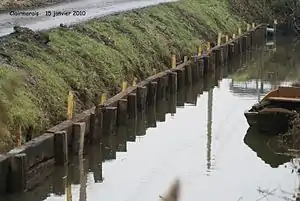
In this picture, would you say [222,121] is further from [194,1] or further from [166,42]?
[194,1]

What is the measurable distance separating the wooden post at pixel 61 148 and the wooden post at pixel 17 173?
1.60 m

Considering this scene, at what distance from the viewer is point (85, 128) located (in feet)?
50.4

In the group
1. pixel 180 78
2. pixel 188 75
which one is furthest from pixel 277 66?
pixel 180 78

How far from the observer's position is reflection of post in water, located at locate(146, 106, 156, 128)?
64.2 ft

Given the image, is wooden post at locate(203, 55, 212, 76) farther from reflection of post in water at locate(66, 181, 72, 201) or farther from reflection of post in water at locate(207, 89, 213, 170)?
reflection of post in water at locate(66, 181, 72, 201)

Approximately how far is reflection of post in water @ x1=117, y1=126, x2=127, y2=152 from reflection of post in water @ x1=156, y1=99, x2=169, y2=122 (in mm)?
2385

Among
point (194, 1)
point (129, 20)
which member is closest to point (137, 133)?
point (129, 20)

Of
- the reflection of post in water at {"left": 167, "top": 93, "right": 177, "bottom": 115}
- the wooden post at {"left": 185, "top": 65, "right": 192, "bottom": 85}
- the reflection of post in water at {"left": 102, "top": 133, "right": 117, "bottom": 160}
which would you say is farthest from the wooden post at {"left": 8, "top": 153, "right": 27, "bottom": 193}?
the wooden post at {"left": 185, "top": 65, "right": 192, "bottom": 85}

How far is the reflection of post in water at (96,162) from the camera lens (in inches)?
571

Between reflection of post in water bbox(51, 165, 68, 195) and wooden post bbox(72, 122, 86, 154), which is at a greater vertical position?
wooden post bbox(72, 122, 86, 154)

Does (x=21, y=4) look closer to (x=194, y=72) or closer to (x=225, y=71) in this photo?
(x=194, y=72)

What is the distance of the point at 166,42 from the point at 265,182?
13.0 meters

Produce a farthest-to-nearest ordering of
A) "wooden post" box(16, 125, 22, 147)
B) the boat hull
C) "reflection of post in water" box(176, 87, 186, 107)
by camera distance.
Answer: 1. "reflection of post in water" box(176, 87, 186, 107)
2. the boat hull
3. "wooden post" box(16, 125, 22, 147)

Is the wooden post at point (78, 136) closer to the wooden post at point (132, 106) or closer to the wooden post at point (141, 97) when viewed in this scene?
the wooden post at point (132, 106)
